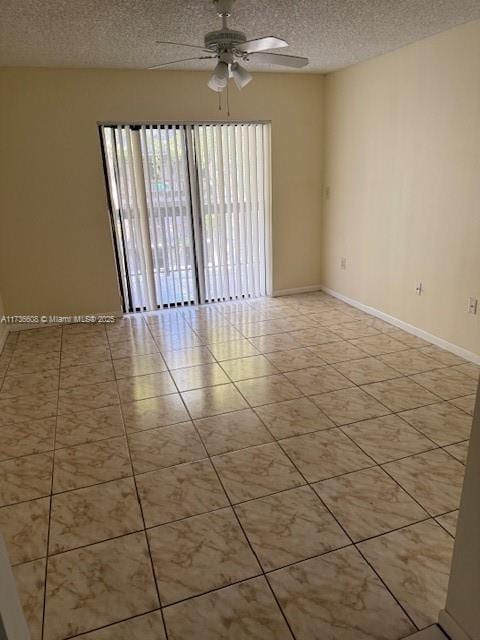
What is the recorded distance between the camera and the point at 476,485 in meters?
1.29

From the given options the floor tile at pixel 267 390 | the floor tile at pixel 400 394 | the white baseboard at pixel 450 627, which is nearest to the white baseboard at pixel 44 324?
the floor tile at pixel 267 390

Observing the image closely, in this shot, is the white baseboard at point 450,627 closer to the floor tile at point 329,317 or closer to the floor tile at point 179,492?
the floor tile at point 179,492

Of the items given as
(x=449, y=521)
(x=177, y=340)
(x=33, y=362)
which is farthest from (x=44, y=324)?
(x=449, y=521)

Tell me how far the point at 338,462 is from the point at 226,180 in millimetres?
3415

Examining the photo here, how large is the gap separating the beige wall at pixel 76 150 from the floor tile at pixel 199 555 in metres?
3.23

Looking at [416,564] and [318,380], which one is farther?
[318,380]

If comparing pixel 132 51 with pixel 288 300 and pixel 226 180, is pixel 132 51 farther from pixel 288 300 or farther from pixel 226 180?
pixel 288 300

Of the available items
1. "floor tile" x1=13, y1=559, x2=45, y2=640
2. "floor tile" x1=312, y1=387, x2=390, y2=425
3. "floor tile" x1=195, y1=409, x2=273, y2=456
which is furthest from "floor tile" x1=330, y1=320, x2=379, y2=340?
"floor tile" x1=13, y1=559, x2=45, y2=640

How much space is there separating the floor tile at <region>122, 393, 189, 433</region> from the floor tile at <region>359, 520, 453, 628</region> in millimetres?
1416

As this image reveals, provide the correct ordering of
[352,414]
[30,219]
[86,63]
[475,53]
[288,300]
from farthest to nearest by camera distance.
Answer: [288,300] → [30,219] → [86,63] → [475,53] → [352,414]

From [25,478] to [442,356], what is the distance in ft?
10.3

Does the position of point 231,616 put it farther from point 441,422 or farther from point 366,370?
point 366,370

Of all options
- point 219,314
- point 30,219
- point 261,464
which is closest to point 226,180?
point 219,314

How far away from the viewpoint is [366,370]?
3359mm
